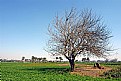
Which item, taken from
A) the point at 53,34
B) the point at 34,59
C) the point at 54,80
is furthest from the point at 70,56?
the point at 34,59

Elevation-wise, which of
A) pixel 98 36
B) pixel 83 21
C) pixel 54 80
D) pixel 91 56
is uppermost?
pixel 83 21

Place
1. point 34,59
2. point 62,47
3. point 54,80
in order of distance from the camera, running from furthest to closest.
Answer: point 34,59 < point 62,47 < point 54,80

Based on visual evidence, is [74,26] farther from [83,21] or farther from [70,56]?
[70,56]

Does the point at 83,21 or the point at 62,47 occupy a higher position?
the point at 83,21

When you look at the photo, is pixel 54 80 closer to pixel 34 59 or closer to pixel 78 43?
pixel 78 43

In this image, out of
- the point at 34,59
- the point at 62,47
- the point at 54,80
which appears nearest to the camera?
the point at 54,80

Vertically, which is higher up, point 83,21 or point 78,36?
point 83,21

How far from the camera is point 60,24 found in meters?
42.1

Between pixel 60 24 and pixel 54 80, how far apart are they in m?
18.9

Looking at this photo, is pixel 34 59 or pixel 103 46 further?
pixel 34 59

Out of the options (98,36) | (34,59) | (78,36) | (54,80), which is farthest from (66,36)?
(34,59)

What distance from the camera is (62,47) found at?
40875 millimetres

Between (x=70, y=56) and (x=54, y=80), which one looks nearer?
(x=54, y=80)

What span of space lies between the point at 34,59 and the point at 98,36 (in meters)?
155
